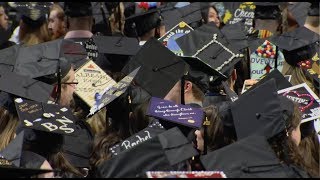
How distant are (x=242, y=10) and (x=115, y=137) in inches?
193

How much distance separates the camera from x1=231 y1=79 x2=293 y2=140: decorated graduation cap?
16.2 feet

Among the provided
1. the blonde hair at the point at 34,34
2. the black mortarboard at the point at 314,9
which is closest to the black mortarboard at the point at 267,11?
the black mortarboard at the point at 314,9

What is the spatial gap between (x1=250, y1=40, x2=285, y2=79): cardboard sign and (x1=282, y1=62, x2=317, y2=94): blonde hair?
27.1 inches

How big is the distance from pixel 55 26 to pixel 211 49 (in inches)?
121

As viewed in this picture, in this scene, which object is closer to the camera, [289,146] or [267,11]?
[289,146]

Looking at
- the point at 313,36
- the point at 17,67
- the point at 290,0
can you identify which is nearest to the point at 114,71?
the point at 17,67

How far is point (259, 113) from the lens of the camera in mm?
5105

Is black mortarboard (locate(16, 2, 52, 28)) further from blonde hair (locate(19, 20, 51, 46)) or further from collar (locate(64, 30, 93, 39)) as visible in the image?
collar (locate(64, 30, 93, 39))

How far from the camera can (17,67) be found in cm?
643

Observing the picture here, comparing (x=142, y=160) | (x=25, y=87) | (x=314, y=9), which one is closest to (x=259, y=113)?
(x=142, y=160)

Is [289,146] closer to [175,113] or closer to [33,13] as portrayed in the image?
[175,113]

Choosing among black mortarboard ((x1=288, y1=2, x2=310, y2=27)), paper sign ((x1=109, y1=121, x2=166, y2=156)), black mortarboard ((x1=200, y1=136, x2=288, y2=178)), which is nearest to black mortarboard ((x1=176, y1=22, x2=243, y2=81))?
paper sign ((x1=109, y1=121, x2=166, y2=156))

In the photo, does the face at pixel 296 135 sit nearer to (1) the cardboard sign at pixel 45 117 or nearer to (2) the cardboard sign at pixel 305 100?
(2) the cardboard sign at pixel 305 100

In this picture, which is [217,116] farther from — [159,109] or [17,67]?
[17,67]
